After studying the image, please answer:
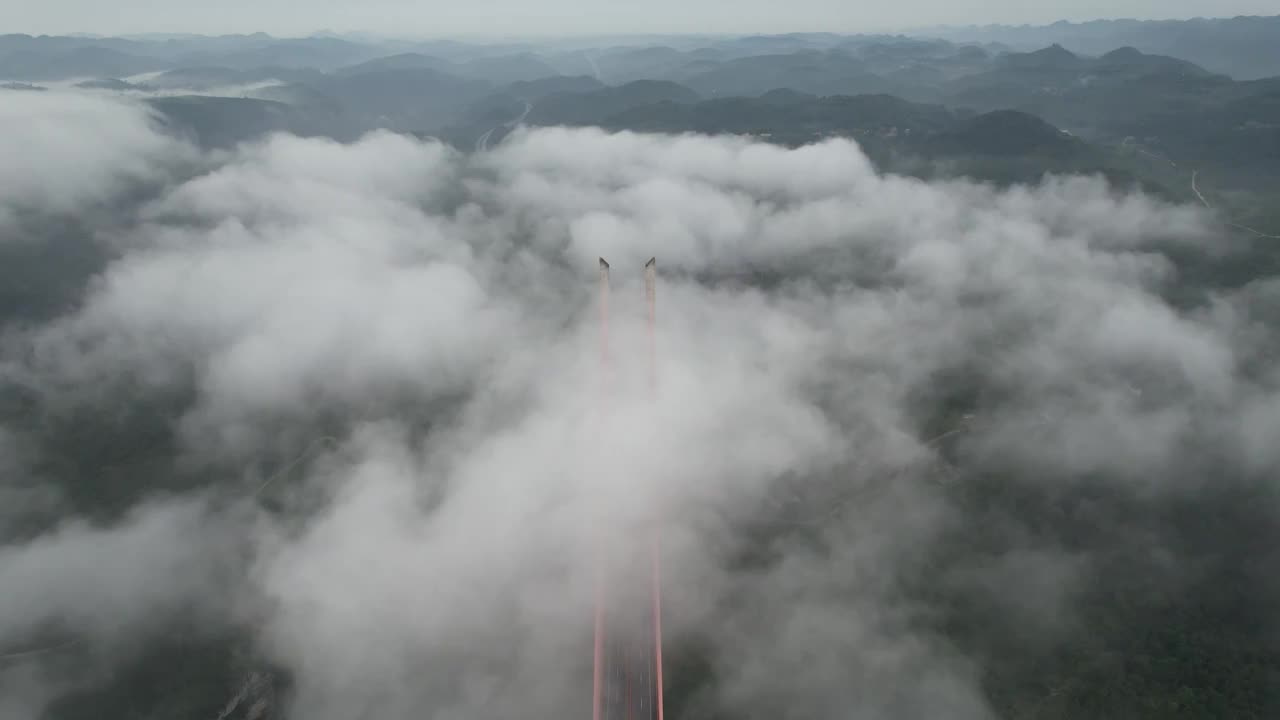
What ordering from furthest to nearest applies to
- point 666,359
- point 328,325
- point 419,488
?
point 328,325 → point 666,359 → point 419,488

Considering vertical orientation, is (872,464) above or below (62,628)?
above

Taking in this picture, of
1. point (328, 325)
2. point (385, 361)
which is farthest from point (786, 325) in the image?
point (328, 325)

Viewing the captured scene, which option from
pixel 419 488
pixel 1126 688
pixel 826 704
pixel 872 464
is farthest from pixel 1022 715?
pixel 419 488

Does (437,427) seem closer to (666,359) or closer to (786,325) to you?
(666,359)

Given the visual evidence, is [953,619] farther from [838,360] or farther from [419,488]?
[419,488]

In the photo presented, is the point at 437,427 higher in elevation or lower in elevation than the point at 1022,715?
higher

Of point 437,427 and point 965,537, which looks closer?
point 965,537

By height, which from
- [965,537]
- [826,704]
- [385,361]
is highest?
[385,361]

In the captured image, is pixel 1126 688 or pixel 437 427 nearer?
pixel 1126 688

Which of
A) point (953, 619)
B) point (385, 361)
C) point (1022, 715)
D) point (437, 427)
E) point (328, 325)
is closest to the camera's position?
point (1022, 715)
